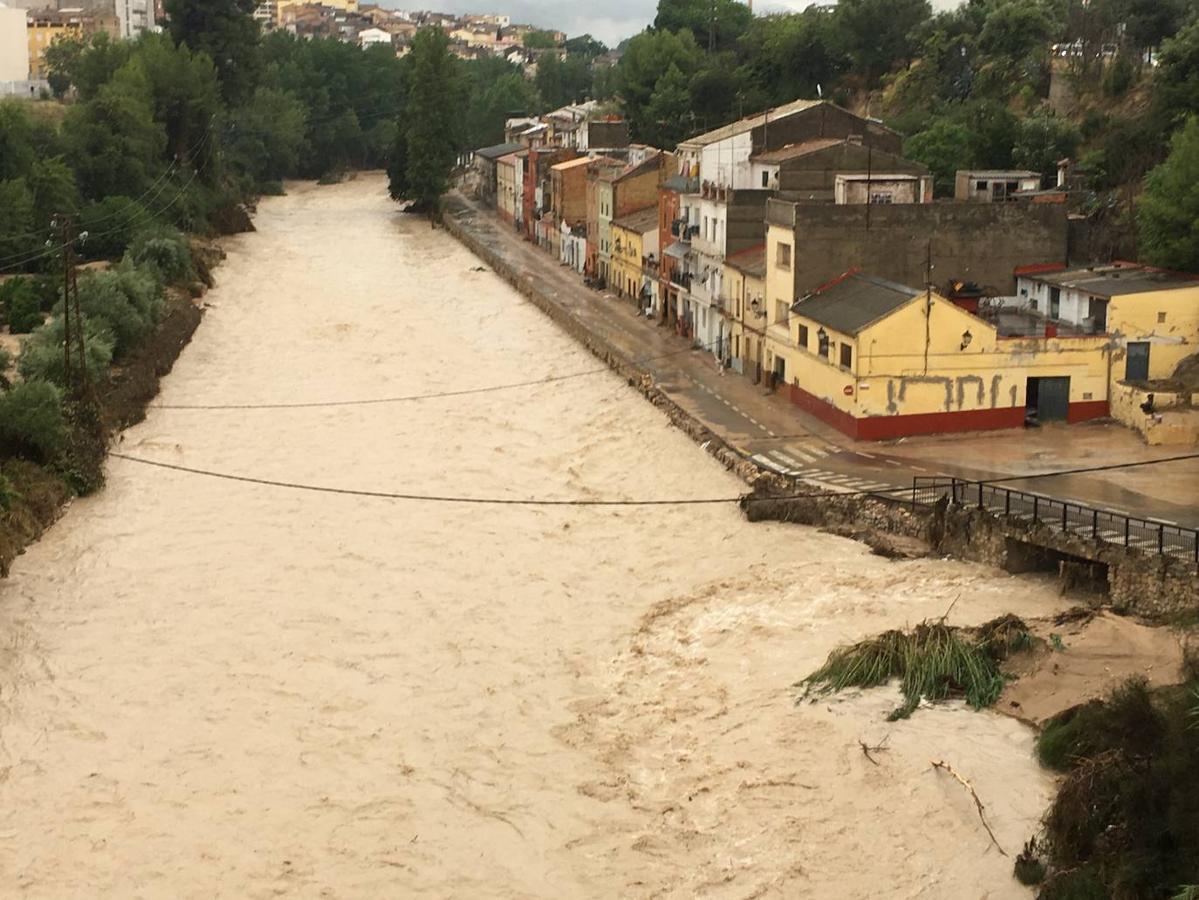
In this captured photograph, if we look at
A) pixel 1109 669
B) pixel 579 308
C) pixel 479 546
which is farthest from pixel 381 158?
pixel 1109 669

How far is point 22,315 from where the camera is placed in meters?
36.1

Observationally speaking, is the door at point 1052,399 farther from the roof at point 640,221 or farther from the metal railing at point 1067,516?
the roof at point 640,221

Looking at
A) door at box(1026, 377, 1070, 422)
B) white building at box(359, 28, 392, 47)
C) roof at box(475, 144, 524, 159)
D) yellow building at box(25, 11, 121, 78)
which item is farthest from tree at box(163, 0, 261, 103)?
white building at box(359, 28, 392, 47)

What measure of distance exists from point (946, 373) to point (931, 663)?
9.77 m

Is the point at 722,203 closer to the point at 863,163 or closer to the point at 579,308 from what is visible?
the point at 863,163

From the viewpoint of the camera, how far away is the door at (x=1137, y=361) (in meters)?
26.2

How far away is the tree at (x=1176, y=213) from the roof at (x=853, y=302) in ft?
15.7

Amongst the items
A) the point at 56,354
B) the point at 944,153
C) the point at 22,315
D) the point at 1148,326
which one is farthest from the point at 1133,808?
the point at 22,315

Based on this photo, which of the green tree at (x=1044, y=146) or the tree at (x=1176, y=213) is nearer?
the tree at (x=1176, y=213)

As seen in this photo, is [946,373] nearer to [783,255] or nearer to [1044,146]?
[783,255]

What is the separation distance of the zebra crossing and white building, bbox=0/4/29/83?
7010 centimetres

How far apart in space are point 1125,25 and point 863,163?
15260mm

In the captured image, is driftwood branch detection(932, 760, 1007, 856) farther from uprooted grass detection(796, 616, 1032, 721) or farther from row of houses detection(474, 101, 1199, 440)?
row of houses detection(474, 101, 1199, 440)

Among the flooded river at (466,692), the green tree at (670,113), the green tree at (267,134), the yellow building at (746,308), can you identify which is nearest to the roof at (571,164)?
the green tree at (670,113)
